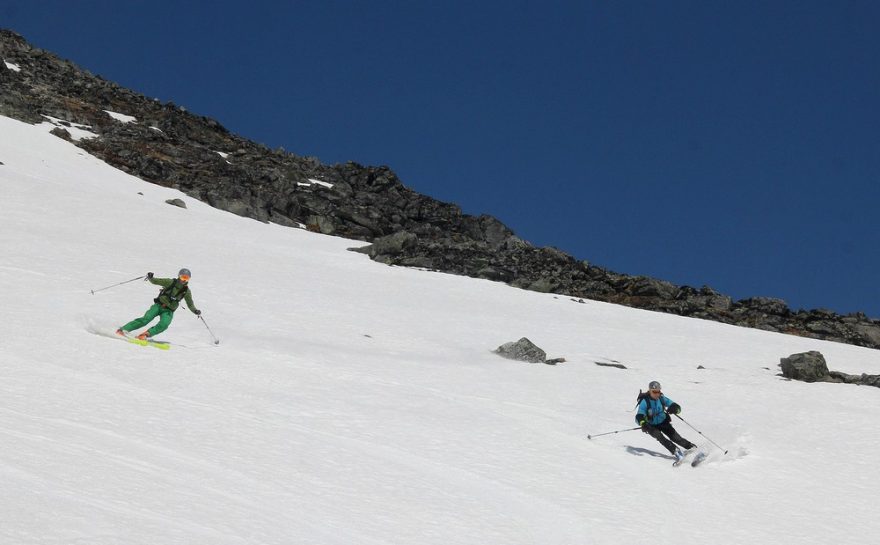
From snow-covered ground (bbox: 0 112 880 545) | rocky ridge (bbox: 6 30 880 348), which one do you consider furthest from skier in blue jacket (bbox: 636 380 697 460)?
rocky ridge (bbox: 6 30 880 348)

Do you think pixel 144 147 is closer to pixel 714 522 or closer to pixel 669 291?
pixel 669 291

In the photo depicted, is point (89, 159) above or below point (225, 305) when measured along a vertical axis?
above

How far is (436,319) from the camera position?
28031 mm

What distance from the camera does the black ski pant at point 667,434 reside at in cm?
1445

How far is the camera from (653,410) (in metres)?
14.9

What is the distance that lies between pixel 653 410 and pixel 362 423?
5811mm

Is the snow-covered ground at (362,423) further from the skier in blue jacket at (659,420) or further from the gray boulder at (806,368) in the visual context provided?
the gray boulder at (806,368)

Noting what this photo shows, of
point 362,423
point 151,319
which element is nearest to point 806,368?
point 362,423

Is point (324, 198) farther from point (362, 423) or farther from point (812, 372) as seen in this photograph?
point (362, 423)

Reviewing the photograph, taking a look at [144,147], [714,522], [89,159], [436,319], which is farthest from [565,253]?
[714,522]

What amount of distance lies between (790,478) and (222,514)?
35.5ft

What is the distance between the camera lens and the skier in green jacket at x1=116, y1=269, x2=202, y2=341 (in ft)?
53.4

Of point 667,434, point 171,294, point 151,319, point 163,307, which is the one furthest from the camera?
point 171,294

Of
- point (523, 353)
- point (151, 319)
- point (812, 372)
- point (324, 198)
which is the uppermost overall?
point (324, 198)
